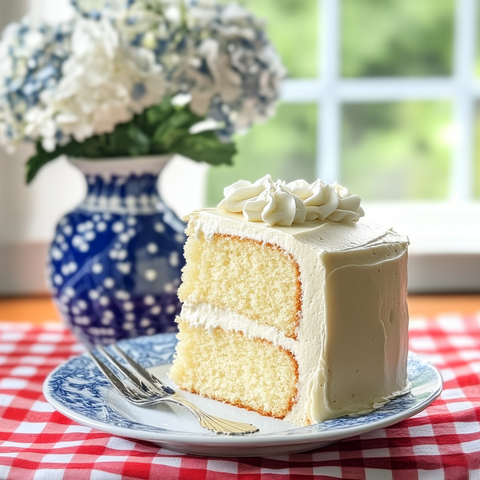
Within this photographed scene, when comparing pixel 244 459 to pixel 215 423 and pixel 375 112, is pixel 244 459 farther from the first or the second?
pixel 375 112

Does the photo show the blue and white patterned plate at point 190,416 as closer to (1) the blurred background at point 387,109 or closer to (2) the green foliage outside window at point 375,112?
(1) the blurred background at point 387,109

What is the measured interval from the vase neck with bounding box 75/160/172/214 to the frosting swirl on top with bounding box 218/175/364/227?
36 centimetres

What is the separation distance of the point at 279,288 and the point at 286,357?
0.11 m

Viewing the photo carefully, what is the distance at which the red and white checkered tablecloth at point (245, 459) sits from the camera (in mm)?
1001

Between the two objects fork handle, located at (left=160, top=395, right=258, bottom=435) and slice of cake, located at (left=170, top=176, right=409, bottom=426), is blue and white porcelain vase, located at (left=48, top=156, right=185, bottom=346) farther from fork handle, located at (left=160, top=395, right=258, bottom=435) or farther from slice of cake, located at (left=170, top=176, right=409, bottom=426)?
fork handle, located at (left=160, top=395, right=258, bottom=435)

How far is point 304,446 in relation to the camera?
1.05m

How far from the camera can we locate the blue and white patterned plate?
3.21ft

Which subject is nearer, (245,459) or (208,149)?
(245,459)

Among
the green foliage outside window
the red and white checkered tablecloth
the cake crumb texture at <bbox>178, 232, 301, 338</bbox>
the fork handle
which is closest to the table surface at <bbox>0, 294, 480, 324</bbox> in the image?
the green foliage outside window

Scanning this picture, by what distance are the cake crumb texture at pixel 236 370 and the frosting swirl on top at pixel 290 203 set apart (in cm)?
22

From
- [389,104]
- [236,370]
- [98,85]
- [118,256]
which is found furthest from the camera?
[389,104]

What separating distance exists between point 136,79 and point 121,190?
0.25 m

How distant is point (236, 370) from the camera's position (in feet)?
4.30

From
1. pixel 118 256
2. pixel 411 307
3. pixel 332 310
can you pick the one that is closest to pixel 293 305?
pixel 332 310
